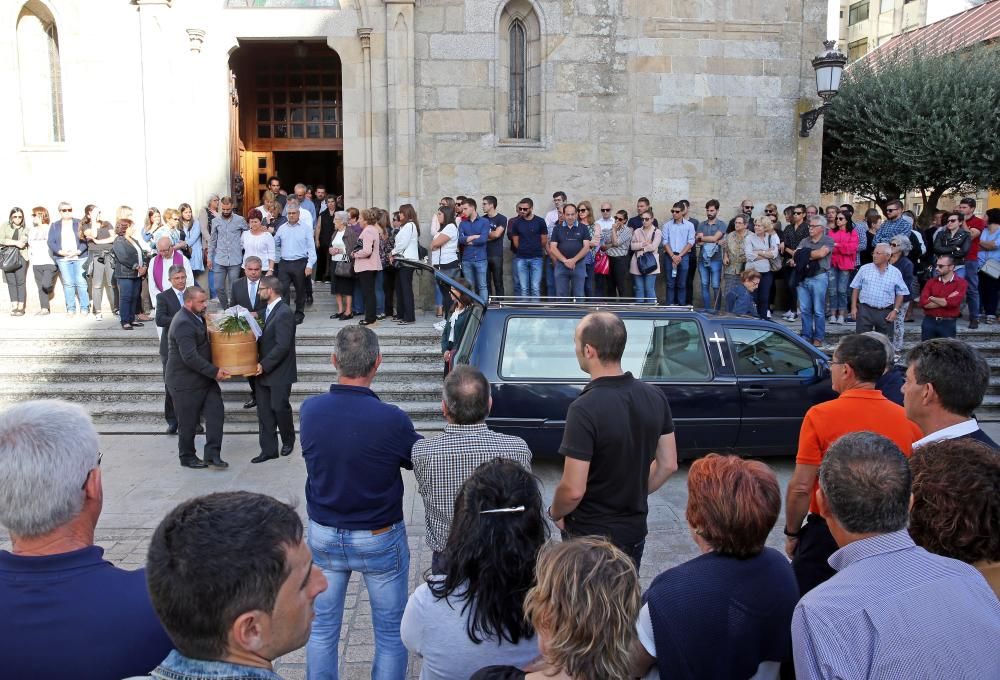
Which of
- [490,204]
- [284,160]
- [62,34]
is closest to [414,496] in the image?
[490,204]

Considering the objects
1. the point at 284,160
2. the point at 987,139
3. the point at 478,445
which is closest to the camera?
the point at 478,445

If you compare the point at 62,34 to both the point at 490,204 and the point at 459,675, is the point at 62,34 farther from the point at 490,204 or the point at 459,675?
the point at 459,675

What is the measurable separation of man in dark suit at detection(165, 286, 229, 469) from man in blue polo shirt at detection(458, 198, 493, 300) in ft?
16.5

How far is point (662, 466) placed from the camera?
378cm

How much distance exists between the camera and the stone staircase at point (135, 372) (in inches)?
367

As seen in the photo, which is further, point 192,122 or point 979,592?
point 192,122

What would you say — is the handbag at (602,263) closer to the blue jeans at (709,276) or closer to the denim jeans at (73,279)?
the blue jeans at (709,276)

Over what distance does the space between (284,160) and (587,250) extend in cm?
884

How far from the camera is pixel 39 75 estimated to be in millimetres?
13891

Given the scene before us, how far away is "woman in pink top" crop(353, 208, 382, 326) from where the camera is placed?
11391mm

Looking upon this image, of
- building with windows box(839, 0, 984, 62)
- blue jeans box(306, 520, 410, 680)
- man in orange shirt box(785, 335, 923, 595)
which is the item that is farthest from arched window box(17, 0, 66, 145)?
building with windows box(839, 0, 984, 62)

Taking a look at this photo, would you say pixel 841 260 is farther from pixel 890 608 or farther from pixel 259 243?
pixel 890 608

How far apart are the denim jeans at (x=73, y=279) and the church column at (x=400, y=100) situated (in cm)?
514

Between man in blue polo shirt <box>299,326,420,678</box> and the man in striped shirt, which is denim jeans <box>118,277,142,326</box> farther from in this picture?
the man in striped shirt
